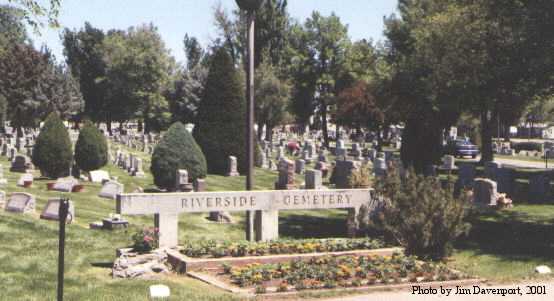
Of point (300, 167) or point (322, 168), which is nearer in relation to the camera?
point (322, 168)

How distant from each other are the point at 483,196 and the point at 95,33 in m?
76.6

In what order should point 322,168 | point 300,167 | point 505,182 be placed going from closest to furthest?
point 505,182, point 322,168, point 300,167

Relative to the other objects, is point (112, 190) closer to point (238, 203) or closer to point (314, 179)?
point (314, 179)

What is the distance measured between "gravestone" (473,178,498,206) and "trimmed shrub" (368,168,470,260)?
9.30 metres

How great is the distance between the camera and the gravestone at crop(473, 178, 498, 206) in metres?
23.5

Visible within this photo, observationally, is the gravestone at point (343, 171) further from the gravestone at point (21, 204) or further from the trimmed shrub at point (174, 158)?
the gravestone at point (21, 204)

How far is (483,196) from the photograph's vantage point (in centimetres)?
2375

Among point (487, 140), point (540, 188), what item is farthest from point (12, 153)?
point (487, 140)

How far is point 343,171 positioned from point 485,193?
304 inches

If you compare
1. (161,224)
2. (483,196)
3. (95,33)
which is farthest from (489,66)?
(95,33)

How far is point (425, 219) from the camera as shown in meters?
14.1

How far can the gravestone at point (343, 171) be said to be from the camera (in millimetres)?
29192

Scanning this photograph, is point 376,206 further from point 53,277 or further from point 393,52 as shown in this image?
point 393,52

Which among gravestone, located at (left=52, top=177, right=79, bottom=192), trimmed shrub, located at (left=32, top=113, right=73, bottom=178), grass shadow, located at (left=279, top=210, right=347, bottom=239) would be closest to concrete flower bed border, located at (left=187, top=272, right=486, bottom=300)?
grass shadow, located at (left=279, top=210, right=347, bottom=239)
